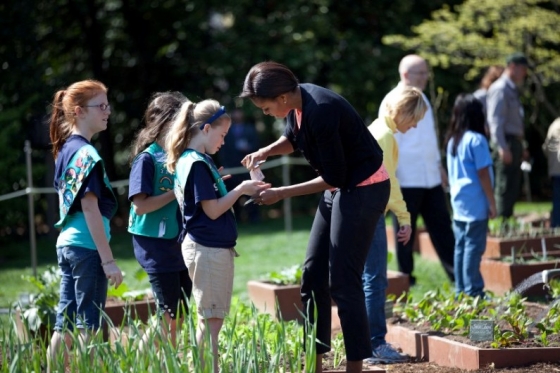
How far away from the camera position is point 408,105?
5812 mm

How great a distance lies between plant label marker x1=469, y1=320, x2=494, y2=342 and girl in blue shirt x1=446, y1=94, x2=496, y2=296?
5.67 feet

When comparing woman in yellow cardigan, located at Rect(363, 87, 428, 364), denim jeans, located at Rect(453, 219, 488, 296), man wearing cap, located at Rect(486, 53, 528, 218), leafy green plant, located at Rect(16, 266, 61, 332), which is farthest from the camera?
man wearing cap, located at Rect(486, 53, 528, 218)

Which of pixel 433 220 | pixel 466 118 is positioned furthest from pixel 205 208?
pixel 433 220

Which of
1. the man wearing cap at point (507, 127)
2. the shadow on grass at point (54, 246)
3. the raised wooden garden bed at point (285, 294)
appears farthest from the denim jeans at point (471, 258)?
the shadow on grass at point (54, 246)

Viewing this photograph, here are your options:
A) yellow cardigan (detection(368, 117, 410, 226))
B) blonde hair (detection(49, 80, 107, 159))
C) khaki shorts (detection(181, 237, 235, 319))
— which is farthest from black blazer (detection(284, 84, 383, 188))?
blonde hair (detection(49, 80, 107, 159))

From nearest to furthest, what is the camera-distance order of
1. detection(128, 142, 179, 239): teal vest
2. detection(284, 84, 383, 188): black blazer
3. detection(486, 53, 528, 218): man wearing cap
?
detection(284, 84, 383, 188): black blazer
detection(128, 142, 179, 239): teal vest
detection(486, 53, 528, 218): man wearing cap

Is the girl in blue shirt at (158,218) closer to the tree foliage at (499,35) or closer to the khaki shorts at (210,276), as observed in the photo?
the khaki shorts at (210,276)

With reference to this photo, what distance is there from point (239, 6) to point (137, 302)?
10.2 meters

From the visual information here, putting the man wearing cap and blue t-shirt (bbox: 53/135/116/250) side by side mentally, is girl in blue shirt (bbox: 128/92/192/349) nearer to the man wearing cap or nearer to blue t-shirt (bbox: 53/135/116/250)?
blue t-shirt (bbox: 53/135/116/250)

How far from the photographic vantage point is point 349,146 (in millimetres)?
4527

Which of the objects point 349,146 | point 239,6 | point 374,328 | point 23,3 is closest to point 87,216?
point 349,146

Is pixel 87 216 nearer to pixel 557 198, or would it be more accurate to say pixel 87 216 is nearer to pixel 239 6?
pixel 557 198

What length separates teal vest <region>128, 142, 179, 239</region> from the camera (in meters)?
5.00

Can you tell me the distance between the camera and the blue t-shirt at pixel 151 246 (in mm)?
4945
